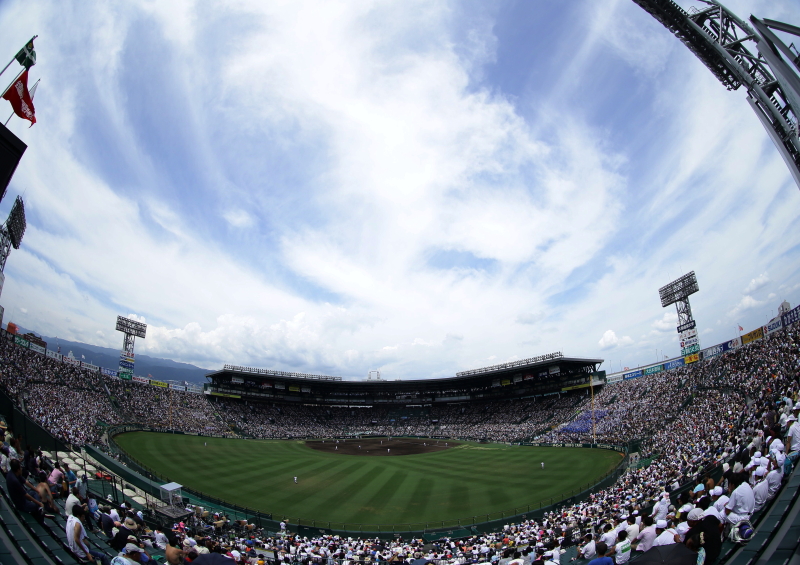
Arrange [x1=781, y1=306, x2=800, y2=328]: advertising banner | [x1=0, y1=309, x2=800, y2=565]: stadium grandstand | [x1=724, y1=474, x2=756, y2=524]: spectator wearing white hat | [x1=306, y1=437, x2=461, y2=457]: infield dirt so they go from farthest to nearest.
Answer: [x1=306, y1=437, x2=461, y2=457]: infield dirt → [x1=781, y1=306, x2=800, y2=328]: advertising banner → [x1=0, y1=309, x2=800, y2=565]: stadium grandstand → [x1=724, y1=474, x2=756, y2=524]: spectator wearing white hat

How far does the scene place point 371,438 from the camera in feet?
238

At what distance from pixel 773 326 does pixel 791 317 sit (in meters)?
3.82

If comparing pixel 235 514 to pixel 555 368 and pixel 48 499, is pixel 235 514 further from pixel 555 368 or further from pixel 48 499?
pixel 555 368

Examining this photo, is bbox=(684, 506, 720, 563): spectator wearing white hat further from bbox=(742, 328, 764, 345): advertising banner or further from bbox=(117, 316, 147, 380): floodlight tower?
bbox=(117, 316, 147, 380): floodlight tower

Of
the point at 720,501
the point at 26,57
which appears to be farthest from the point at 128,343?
the point at 720,501

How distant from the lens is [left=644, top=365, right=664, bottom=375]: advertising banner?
5552cm

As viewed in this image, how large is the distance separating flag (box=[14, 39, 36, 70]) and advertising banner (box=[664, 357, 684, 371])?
71.3m

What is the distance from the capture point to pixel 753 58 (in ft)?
57.4

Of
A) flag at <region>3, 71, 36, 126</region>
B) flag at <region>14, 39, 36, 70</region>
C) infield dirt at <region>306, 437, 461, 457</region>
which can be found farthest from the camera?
infield dirt at <region>306, 437, 461, 457</region>

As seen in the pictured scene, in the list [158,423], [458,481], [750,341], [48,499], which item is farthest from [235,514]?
[750,341]

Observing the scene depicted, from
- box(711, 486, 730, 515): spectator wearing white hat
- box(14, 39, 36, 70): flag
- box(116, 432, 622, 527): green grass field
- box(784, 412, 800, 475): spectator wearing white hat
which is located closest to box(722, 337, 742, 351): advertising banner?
box(116, 432, 622, 527): green grass field

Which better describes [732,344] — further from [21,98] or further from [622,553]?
Answer: [21,98]

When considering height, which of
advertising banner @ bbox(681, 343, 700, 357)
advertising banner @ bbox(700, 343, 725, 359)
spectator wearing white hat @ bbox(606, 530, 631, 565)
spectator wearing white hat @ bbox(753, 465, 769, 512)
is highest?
advertising banner @ bbox(681, 343, 700, 357)

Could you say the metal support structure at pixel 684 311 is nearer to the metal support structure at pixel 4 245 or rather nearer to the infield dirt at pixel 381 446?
the infield dirt at pixel 381 446
